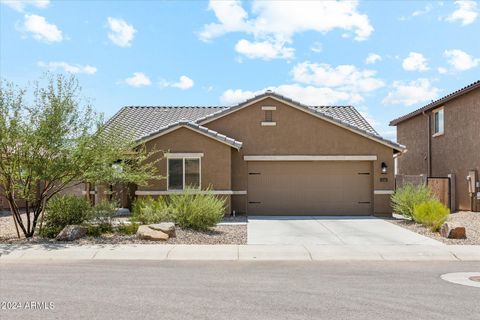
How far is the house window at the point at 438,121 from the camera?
79.6ft

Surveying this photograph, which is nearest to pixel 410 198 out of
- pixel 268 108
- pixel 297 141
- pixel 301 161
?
pixel 301 161

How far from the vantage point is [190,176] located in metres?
19.0

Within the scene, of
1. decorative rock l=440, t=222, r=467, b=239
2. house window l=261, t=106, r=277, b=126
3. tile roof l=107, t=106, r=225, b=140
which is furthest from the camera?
tile roof l=107, t=106, r=225, b=140

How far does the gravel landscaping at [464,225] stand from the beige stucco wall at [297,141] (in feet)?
8.68

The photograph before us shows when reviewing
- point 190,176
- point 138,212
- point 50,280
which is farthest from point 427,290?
point 190,176

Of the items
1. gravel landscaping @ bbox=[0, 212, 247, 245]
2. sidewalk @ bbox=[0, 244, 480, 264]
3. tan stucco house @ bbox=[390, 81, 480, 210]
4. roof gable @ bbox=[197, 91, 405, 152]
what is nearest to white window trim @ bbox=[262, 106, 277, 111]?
roof gable @ bbox=[197, 91, 405, 152]

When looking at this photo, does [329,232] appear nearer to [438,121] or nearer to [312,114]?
[312,114]

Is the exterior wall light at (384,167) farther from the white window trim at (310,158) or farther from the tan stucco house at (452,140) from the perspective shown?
the tan stucco house at (452,140)

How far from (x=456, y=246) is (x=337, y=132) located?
8355mm

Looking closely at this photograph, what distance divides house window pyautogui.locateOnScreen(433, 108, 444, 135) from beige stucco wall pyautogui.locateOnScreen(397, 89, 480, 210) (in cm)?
35

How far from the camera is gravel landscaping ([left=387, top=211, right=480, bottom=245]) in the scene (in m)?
13.5

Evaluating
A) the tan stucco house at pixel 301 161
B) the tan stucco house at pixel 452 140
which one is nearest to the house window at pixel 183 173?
the tan stucco house at pixel 301 161

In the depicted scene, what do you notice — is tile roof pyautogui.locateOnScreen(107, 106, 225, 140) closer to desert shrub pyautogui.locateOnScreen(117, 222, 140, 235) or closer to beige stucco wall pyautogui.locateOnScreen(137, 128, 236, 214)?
beige stucco wall pyautogui.locateOnScreen(137, 128, 236, 214)

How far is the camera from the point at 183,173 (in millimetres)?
18953
